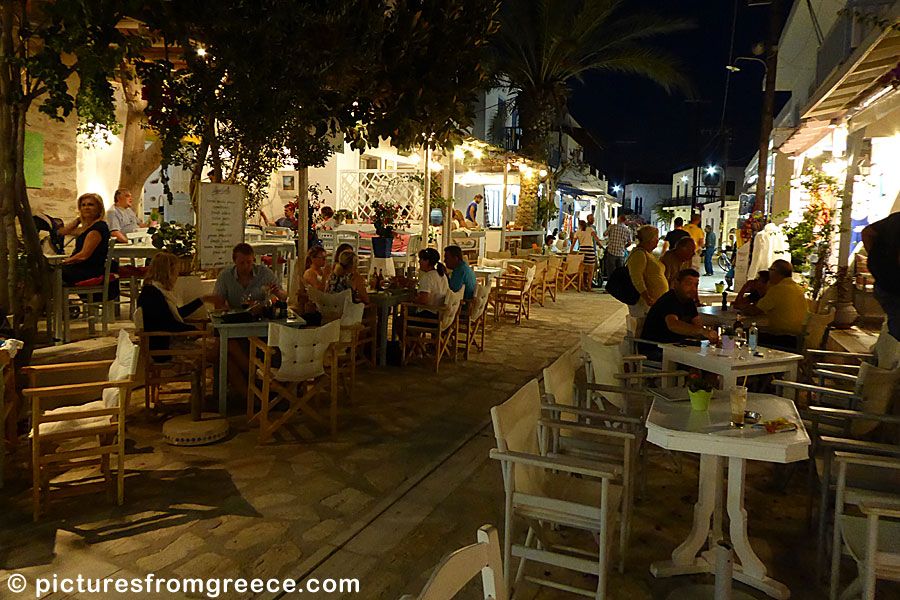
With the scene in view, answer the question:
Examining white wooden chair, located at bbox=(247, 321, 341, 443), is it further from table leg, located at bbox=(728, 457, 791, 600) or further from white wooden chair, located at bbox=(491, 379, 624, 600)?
table leg, located at bbox=(728, 457, 791, 600)

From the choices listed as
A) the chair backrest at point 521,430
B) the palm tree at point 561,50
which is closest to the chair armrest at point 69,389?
the chair backrest at point 521,430

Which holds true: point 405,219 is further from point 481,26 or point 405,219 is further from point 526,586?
point 526,586

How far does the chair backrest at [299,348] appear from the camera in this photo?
4.49 meters

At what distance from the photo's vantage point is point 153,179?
1516 centimetres

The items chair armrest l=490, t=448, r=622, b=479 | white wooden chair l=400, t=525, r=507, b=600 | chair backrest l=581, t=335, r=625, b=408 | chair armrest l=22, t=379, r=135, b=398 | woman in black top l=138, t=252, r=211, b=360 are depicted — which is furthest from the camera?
woman in black top l=138, t=252, r=211, b=360

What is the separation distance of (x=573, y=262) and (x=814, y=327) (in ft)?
29.3

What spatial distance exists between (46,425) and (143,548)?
100cm

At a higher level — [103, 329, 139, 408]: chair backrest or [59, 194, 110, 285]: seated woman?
[59, 194, 110, 285]: seated woman

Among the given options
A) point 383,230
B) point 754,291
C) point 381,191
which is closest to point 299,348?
point 754,291

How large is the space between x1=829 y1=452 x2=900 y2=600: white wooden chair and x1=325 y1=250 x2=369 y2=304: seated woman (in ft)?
15.0

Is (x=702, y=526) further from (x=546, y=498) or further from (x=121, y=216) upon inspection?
(x=121, y=216)

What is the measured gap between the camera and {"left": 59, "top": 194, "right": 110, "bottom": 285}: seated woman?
6.64 metres

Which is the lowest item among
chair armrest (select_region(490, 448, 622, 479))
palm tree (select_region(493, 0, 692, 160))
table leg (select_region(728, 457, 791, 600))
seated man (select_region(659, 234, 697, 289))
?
table leg (select_region(728, 457, 791, 600))

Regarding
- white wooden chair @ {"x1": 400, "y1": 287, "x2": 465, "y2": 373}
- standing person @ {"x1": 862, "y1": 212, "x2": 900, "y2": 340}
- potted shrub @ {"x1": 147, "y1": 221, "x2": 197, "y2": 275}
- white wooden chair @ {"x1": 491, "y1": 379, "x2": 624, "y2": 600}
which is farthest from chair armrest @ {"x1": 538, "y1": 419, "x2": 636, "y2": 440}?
potted shrub @ {"x1": 147, "y1": 221, "x2": 197, "y2": 275}
